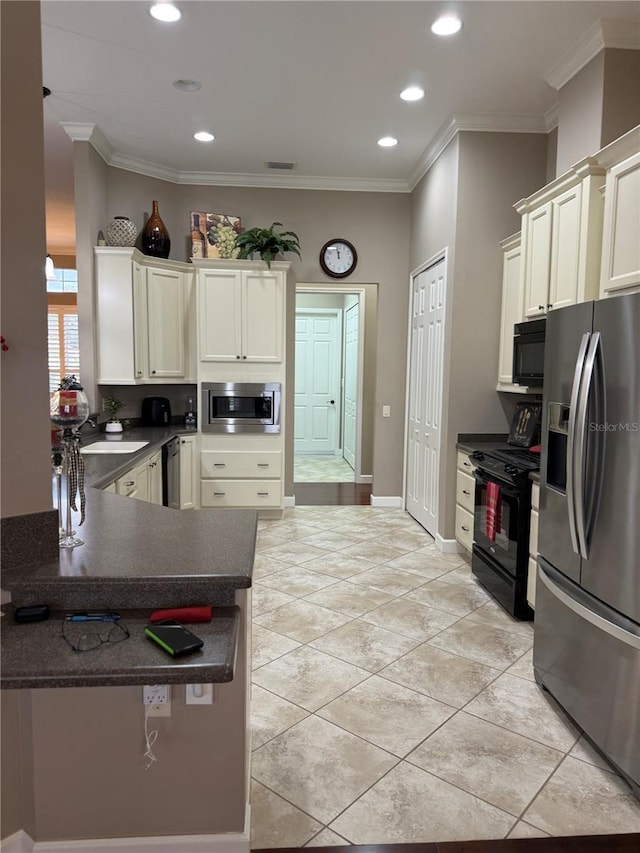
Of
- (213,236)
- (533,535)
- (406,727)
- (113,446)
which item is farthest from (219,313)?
(406,727)

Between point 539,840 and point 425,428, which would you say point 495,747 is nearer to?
point 539,840

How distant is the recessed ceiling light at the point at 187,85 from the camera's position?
3780 mm

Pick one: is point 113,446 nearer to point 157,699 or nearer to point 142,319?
point 142,319

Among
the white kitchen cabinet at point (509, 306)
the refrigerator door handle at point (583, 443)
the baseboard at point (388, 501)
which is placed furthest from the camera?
the baseboard at point (388, 501)

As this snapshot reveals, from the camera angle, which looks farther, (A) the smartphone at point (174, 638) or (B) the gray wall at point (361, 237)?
(B) the gray wall at point (361, 237)

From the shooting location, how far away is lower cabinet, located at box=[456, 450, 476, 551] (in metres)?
4.20

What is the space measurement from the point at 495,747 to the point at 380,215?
16.2ft

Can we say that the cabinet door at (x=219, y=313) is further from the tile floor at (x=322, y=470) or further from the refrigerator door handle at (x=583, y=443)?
the refrigerator door handle at (x=583, y=443)

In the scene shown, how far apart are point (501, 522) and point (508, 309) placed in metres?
1.61

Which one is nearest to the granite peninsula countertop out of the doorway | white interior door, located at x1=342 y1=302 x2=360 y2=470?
white interior door, located at x1=342 y1=302 x2=360 y2=470

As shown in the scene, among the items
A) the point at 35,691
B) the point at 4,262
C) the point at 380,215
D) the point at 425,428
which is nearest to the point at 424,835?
the point at 35,691

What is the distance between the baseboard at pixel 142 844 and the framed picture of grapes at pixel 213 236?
4.66 meters

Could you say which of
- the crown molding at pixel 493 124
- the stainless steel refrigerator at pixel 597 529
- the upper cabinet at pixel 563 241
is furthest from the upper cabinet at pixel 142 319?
the stainless steel refrigerator at pixel 597 529

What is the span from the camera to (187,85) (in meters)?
3.82
